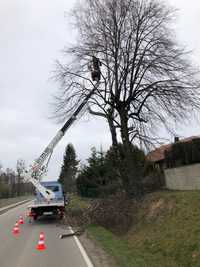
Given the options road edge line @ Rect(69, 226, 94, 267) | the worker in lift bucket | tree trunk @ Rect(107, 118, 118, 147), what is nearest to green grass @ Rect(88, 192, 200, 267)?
road edge line @ Rect(69, 226, 94, 267)

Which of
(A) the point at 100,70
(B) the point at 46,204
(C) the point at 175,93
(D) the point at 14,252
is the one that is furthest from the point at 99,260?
(A) the point at 100,70

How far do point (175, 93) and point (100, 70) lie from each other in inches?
208

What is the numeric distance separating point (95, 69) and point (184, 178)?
8.95m

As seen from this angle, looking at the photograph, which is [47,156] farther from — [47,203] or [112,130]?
[112,130]

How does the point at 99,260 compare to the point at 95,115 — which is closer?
the point at 99,260

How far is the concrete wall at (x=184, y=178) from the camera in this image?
69.0 ft

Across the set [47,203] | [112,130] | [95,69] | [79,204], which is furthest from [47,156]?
[79,204]

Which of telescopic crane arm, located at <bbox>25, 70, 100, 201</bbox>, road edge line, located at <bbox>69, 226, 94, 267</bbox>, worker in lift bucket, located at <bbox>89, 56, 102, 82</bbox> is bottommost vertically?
road edge line, located at <bbox>69, 226, 94, 267</bbox>

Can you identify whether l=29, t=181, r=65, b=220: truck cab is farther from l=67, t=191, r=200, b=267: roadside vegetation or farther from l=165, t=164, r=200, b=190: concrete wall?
l=165, t=164, r=200, b=190: concrete wall

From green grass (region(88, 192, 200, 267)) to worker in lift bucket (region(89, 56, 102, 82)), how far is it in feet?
32.3

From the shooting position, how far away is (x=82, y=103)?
27.0 m

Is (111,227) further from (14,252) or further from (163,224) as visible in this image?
(14,252)

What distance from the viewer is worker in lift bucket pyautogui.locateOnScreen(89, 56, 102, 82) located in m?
26.1

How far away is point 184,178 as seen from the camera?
2334cm
